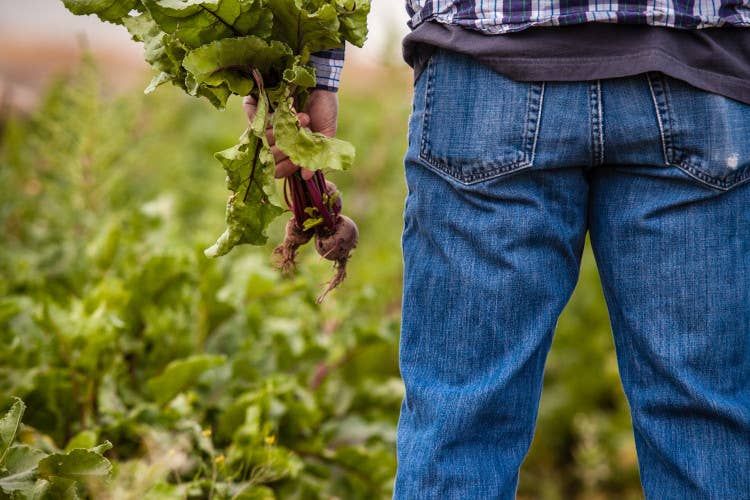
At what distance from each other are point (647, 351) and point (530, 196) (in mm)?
371

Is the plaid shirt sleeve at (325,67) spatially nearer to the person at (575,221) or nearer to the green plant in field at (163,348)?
the person at (575,221)

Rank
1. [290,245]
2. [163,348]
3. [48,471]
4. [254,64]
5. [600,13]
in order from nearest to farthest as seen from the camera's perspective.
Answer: [600,13] < [254,64] < [48,471] < [290,245] < [163,348]

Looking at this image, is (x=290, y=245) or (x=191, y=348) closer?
(x=290, y=245)

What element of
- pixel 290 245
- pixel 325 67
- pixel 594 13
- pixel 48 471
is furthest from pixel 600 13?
pixel 48 471

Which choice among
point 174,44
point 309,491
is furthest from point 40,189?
point 174,44

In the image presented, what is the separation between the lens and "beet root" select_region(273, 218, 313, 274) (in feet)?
5.82

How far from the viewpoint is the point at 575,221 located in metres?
1.59

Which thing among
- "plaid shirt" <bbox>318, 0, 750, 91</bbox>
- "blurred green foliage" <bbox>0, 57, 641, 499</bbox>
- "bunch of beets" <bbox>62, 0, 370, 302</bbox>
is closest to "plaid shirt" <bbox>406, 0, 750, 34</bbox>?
"plaid shirt" <bbox>318, 0, 750, 91</bbox>

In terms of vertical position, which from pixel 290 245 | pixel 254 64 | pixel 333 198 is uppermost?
pixel 254 64

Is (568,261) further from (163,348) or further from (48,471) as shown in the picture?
(163,348)

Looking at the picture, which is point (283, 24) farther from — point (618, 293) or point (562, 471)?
point (562, 471)

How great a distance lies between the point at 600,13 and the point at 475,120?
29 centimetres

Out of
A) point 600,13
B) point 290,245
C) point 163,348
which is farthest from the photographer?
point 163,348

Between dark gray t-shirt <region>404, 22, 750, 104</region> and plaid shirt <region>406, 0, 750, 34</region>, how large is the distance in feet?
0.07
